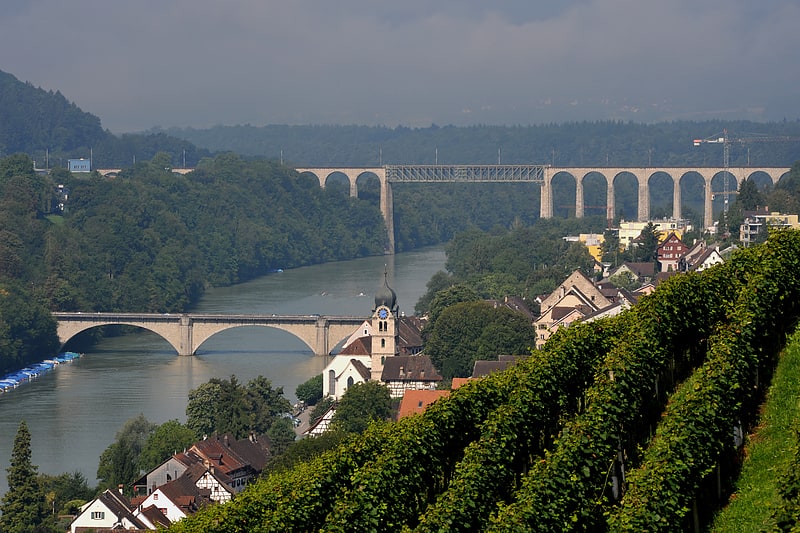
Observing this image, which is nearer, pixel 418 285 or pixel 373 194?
pixel 418 285

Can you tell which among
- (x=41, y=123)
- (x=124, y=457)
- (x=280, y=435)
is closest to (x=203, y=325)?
(x=280, y=435)

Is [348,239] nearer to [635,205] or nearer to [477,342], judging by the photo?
[635,205]

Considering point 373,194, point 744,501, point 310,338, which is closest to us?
point 744,501

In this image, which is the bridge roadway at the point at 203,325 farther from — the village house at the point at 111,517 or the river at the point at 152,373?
the village house at the point at 111,517

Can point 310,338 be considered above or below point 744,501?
below

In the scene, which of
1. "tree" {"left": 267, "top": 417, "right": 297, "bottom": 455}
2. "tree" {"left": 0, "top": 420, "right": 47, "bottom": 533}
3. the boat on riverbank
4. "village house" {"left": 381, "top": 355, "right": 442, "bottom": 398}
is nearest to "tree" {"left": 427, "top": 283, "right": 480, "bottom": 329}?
"village house" {"left": 381, "top": 355, "right": 442, "bottom": 398}

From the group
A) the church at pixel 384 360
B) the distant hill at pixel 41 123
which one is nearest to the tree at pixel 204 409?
the church at pixel 384 360

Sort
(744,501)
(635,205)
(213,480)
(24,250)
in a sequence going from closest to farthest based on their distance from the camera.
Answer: (744,501), (213,480), (24,250), (635,205)

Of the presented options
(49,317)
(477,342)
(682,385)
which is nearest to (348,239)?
(49,317)
